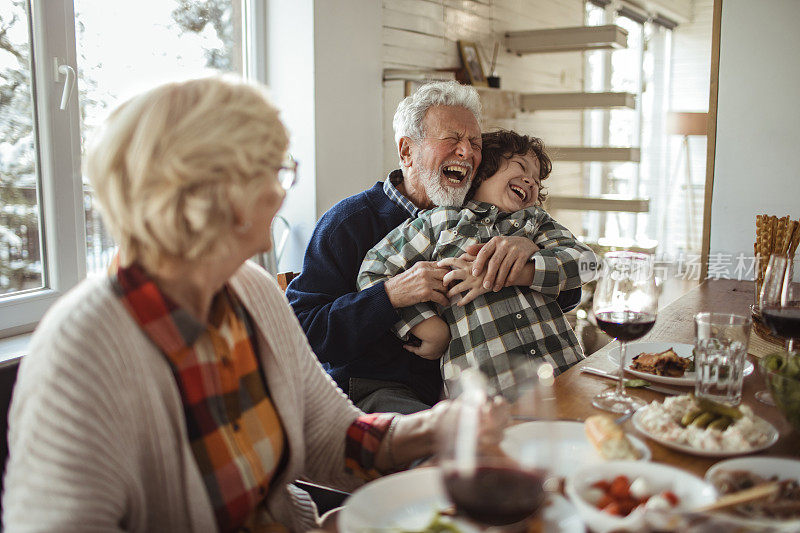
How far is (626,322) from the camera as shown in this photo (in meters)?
1.33

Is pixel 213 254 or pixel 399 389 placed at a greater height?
pixel 213 254

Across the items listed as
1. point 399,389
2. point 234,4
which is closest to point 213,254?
point 399,389

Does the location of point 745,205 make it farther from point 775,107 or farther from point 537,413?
point 537,413

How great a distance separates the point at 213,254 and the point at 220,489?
1.18ft

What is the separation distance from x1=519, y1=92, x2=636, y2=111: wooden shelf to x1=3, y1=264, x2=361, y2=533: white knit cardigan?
14.0 ft

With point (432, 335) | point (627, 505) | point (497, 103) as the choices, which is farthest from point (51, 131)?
point (497, 103)

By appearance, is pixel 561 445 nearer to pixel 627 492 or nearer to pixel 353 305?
pixel 627 492

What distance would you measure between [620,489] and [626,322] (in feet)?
1.59

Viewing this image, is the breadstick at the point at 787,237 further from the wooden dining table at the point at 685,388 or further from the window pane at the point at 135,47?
the window pane at the point at 135,47

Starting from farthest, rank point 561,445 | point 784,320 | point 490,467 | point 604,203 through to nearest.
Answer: point 604,203 → point 784,320 → point 561,445 → point 490,467

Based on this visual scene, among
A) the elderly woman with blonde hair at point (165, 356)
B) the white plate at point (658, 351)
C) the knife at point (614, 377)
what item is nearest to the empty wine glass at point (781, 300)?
the white plate at point (658, 351)

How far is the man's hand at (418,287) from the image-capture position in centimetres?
189

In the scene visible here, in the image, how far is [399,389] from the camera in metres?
2.00

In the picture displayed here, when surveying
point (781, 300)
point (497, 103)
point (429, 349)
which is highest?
point (497, 103)
